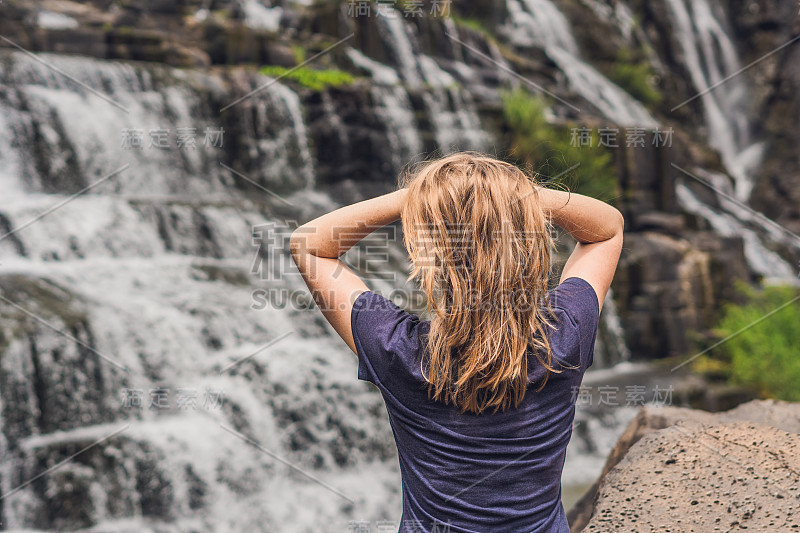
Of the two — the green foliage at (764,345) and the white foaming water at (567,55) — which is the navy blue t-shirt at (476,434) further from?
the white foaming water at (567,55)

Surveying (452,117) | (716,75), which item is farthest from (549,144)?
(716,75)

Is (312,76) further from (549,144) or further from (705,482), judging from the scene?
(705,482)

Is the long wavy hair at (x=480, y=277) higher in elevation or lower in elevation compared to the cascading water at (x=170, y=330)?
higher

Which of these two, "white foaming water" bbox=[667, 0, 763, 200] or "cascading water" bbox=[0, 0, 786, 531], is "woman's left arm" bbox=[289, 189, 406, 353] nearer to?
"cascading water" bbox=[0, 0, 786, 531]

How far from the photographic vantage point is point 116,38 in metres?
9.66

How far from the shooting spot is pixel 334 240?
127cm

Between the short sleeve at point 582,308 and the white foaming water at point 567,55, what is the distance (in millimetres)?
13956

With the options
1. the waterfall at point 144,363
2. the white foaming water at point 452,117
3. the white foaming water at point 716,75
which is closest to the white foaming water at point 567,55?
the white foaming water at point 716,75

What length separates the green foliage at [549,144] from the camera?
855cm

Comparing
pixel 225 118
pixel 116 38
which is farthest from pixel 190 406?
pixel 116 38

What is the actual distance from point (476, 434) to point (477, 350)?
141 mm

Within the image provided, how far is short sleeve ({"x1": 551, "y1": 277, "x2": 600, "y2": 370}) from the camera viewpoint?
1.15 metres

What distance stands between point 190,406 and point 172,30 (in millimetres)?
9074

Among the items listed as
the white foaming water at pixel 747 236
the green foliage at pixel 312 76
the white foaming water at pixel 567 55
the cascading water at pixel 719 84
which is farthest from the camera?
the cascading water at pixel 719 84
